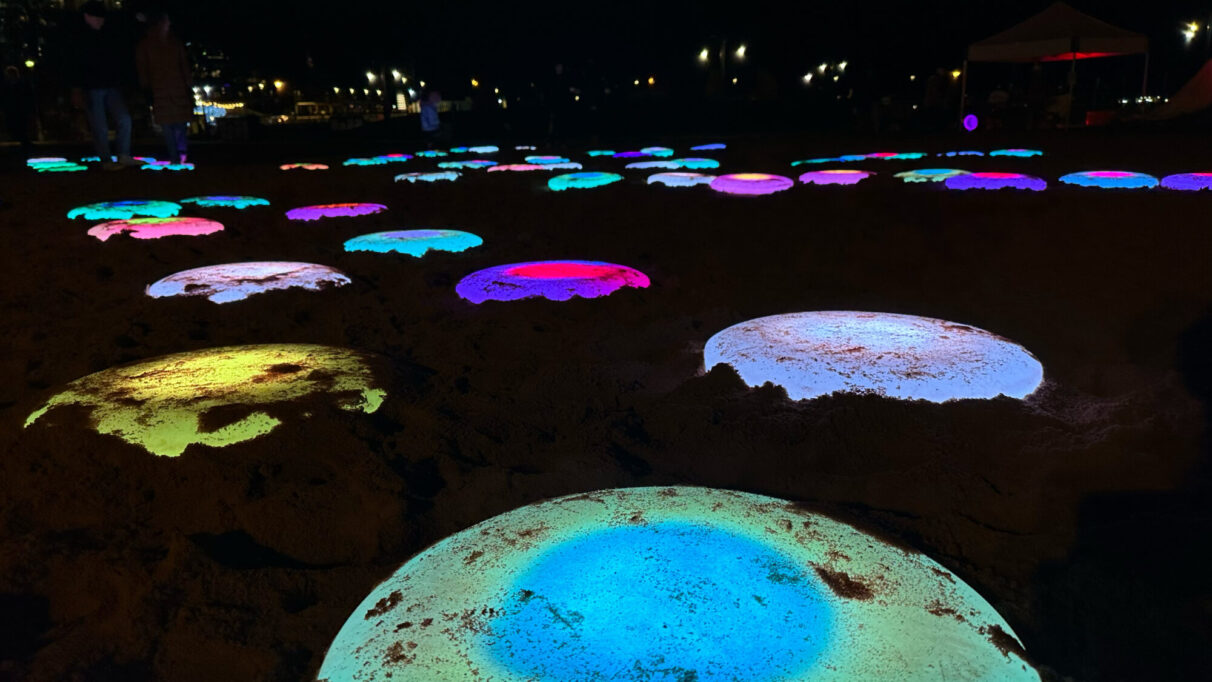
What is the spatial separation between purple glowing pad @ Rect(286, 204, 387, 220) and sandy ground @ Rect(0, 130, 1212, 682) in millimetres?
835

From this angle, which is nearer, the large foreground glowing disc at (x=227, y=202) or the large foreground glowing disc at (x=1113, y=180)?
the large foreground glowing disc at (x=1113, y=180)

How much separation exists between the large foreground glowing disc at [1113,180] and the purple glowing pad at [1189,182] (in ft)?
0.28

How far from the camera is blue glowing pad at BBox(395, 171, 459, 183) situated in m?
7.68

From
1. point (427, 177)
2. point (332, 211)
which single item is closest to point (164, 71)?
point (427, 177)

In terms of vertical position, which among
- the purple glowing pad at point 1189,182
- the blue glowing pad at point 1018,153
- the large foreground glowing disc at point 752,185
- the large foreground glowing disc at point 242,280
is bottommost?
the large foreground glowing disc at point 242,280

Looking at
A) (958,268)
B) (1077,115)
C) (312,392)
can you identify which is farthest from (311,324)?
(1077,115)

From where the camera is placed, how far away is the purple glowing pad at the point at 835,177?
645 cm

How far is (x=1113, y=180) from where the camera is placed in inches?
231

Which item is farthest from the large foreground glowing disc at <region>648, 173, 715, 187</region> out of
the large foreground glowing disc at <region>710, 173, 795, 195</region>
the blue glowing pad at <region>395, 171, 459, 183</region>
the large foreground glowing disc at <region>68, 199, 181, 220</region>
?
the large foreground glowing disc at <region>68, 199, 181, 220</region>

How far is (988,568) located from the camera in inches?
69.4

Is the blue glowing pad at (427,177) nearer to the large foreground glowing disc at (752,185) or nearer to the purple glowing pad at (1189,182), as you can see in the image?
the large foreground glowing disc at (752,185)

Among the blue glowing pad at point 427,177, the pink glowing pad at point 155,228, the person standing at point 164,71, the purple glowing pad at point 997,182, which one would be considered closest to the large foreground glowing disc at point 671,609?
the pink glowing pad at point 155,228

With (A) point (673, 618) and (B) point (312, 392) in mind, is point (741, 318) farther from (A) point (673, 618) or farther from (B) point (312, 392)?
(A) point (673, 618)

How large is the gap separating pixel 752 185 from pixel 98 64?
5.84 m
